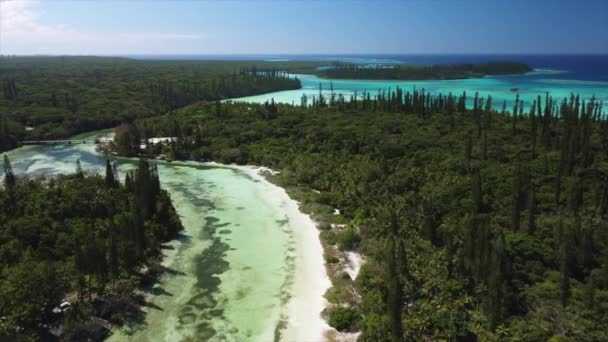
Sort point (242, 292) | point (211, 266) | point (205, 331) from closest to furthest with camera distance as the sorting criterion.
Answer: point (205, 331) → point (242, 292) → point (211, 266)

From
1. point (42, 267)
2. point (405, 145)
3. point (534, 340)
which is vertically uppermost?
point (405, 145)

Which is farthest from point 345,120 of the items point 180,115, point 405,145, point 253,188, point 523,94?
point 523,94

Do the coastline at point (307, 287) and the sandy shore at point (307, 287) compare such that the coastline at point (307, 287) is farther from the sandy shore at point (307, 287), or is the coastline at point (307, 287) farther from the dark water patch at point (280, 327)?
the dark water patch at point (280, 327)

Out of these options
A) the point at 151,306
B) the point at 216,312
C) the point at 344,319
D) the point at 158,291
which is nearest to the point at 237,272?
the point at 216,312

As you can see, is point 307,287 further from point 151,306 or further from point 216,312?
→ point 151,306

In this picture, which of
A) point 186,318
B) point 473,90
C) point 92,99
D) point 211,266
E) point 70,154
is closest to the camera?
point 186,318

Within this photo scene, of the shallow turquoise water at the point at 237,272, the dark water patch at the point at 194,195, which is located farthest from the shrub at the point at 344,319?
the dark water patch at the point at 194,195

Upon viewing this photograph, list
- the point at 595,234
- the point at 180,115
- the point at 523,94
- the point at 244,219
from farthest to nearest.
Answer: the point at 523,94 → the point at 180,115 → the point at 244,219 → the point at 595,234

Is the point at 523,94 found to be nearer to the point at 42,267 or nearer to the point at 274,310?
the point at 274,310
